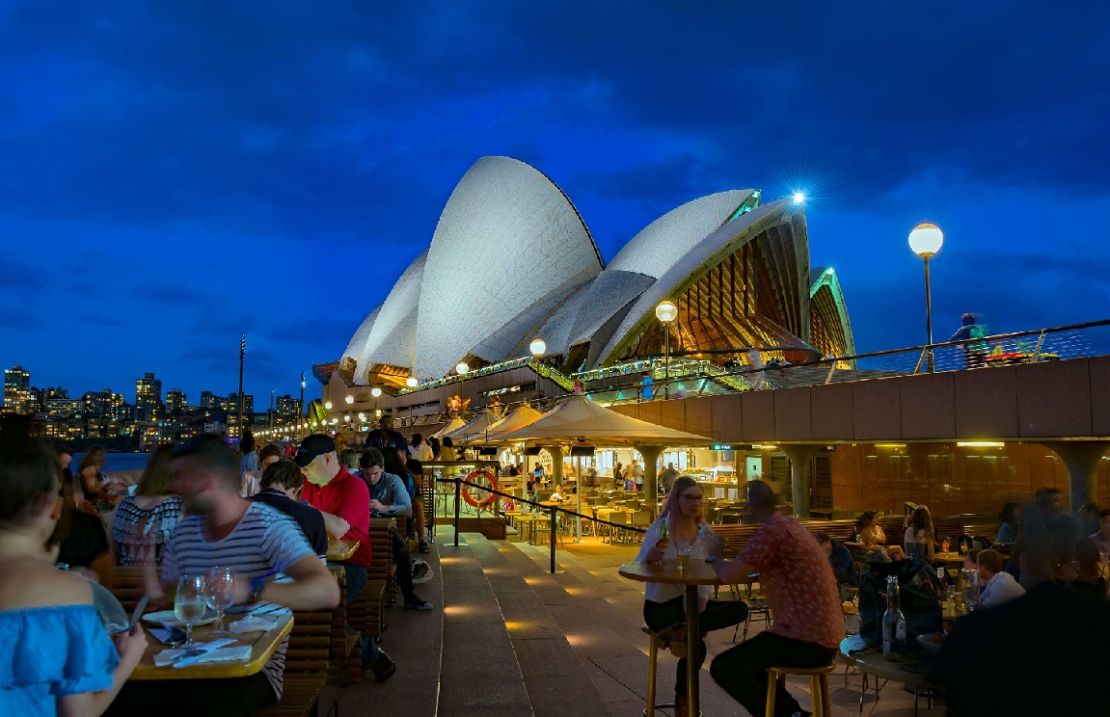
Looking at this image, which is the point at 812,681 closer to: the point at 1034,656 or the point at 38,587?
the point at 1034,656

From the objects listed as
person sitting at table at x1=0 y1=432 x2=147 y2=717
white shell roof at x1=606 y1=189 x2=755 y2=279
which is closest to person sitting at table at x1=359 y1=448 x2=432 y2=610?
person sitting at table at x1=0 y1=432 x2=147 y2=717

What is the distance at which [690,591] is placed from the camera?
4.32 m

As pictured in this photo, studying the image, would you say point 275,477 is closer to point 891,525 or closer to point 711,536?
point 711,536

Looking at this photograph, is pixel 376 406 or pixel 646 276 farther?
pixel 376 406

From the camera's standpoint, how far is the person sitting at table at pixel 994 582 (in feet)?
14.6

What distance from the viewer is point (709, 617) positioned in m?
4.84

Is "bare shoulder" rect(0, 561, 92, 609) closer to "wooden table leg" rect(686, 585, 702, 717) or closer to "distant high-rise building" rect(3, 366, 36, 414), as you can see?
"wooden table leg" rect(686, 585, 702, 717)

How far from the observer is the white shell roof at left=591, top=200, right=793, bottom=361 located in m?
34.4

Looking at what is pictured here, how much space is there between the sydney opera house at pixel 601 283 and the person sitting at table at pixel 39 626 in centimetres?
3322

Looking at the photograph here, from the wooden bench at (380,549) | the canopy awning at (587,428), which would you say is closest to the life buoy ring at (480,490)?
the canopy awning at (587,428)

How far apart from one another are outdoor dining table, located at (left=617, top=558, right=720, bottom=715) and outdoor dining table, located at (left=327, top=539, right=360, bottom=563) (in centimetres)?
147

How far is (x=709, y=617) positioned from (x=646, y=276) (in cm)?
3952

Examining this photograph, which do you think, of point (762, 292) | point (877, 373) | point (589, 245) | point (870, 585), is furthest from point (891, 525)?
point (589, 245)

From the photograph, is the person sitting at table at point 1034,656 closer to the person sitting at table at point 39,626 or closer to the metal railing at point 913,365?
the person sitting at table at point 39,626
